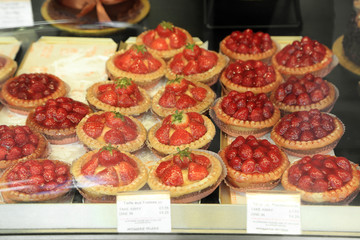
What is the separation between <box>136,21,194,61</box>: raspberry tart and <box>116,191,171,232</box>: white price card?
69.8 inches

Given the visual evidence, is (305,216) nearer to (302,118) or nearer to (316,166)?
(316,166)

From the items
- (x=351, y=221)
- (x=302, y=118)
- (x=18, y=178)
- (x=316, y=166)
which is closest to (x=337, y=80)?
(x=302, y=118)

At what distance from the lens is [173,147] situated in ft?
9.93

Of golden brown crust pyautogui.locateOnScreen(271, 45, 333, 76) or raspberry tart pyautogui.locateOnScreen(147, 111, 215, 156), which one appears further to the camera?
golden brown crust pyautogui.locateOnScreen(271, 45, 333, 76)

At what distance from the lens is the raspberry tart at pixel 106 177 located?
2666 mm

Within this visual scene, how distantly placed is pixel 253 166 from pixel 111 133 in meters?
0.87

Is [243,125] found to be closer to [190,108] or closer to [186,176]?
[190,108]

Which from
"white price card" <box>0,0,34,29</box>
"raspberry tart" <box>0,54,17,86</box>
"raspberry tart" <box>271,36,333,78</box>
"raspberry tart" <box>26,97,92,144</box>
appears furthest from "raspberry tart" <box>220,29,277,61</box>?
"raspberry tart" <box>0,54,17,86</box>

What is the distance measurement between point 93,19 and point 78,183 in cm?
187

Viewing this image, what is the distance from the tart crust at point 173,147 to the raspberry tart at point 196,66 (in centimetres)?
61

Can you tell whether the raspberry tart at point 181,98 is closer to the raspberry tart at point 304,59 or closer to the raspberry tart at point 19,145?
the raspberry tart at point 304,59

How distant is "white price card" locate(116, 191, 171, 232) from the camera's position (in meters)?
2.44

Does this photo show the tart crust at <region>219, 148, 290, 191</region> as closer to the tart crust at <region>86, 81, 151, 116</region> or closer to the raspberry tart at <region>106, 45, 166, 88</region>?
the tart crust at <region>86, 81, 151, 116</region>

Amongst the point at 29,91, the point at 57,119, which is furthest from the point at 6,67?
the point at 57,119
